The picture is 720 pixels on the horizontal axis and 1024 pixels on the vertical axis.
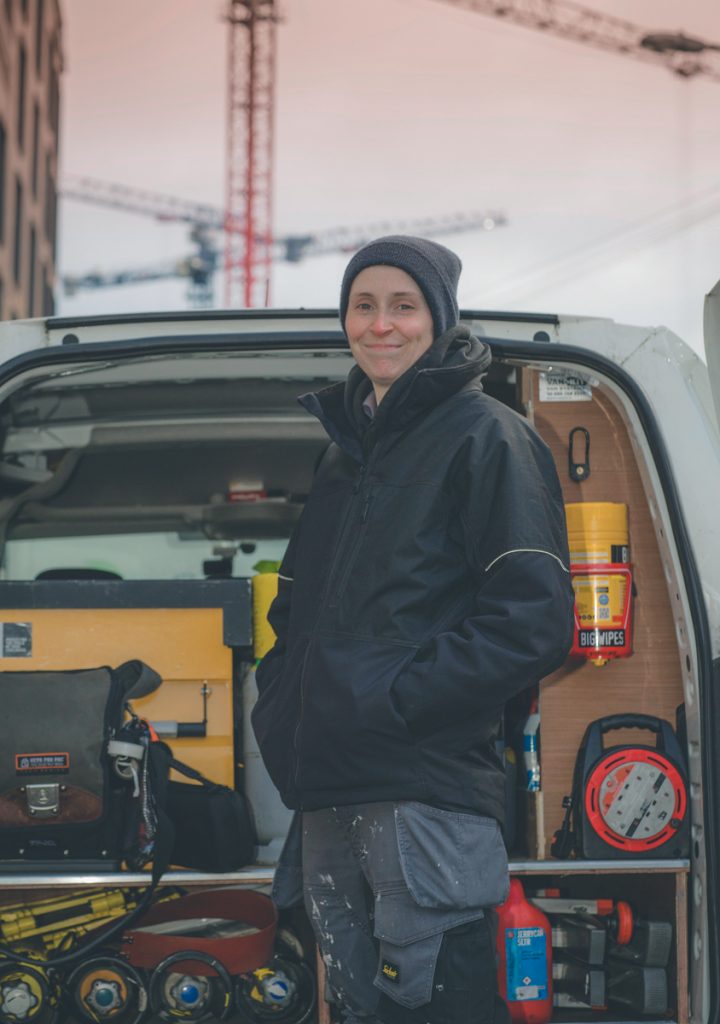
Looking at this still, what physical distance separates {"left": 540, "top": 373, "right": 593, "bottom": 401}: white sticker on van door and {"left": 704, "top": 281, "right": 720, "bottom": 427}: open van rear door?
1.07ft

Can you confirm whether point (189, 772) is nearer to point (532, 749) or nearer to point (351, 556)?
point (532, 749)

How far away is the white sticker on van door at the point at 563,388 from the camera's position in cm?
296

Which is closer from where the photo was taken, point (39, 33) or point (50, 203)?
point (39, 33)

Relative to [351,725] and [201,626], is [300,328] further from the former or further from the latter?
[351,725]

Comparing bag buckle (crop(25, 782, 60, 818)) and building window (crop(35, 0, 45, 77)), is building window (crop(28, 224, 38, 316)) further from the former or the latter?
bag buckle (crop(25, 782, 60, 818))

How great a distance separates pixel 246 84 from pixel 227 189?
12.8 ft

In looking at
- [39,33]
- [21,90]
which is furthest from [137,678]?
[39,33]

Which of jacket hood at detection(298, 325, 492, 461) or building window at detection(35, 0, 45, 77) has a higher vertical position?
building window at detection(35, 0, 45, 77)

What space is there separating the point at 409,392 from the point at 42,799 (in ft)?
4.63

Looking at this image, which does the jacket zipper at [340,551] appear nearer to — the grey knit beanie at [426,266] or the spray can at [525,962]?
the grey knit beanie at [426,266]

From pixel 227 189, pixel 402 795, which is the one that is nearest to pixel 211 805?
pixel 402 795

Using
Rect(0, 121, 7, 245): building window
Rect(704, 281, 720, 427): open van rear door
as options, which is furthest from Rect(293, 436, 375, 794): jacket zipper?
Rect(0, 121, 7, 245): building window

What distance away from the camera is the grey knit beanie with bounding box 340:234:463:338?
227 cm

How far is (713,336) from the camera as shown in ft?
8.96
